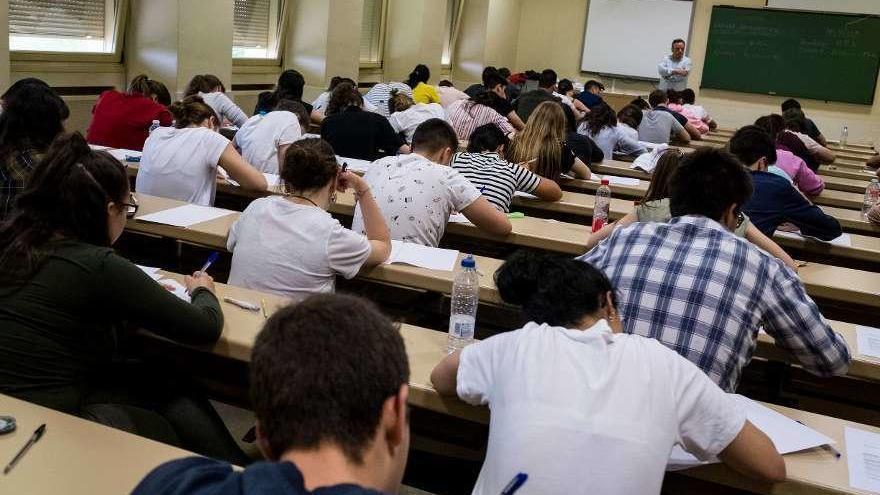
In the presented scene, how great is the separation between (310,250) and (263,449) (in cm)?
176

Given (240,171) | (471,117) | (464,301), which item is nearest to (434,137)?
(240,171)

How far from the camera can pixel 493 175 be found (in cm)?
418

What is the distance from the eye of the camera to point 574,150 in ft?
19.5

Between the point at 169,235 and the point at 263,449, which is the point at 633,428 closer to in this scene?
the point at 263,449

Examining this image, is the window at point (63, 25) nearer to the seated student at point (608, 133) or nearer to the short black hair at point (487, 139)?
the short black hair at point (487, 139)

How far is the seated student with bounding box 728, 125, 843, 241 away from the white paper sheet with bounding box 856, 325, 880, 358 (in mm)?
1293

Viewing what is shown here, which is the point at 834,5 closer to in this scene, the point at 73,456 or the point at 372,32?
the point at 372,32

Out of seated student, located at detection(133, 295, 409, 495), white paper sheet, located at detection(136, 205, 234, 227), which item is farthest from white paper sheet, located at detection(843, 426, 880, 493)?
white paper sheet, located at detection(136, 205, 234, 227)

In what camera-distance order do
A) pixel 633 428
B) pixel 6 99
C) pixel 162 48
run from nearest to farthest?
pixel 633 428, pixel 6 99, pixel 162 48

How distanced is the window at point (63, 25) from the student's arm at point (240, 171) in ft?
11.7

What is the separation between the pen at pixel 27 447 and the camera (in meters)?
1.50

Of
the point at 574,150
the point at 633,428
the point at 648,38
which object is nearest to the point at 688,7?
the point at 648,38

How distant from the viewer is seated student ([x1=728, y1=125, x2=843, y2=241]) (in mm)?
3881

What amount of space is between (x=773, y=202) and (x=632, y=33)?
10.9 meters
